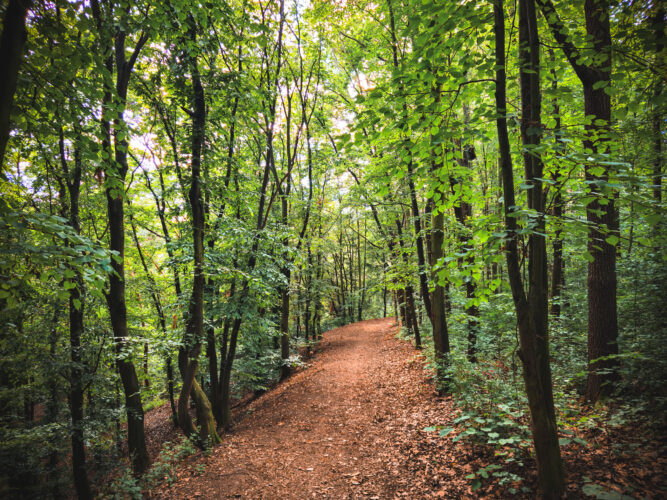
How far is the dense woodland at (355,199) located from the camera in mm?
2795

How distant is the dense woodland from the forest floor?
14.8 inches

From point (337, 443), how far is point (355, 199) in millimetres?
8270

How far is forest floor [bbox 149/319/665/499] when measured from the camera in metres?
3.44

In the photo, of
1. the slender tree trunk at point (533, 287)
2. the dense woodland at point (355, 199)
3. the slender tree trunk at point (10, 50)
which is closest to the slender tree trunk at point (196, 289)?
the dense woodland at point (355, 199)

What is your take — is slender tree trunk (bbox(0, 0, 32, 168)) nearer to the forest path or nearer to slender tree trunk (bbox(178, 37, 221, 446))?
slender tree trunk (bbox(178, 37, 221, 446))

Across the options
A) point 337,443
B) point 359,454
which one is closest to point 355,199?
point 337,443

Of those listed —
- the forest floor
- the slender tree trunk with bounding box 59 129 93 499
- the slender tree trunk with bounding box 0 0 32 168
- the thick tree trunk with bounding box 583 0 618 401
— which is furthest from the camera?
the slender tree trunk with bounding box 59 129 93 499

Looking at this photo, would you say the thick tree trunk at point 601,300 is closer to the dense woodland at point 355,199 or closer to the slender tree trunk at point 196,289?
the dense woodland at point 355,199

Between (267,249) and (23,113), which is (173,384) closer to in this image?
(267,249)

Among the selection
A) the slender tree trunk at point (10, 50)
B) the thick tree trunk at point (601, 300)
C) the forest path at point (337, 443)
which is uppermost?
the slender tree trunk at point (10, 50)

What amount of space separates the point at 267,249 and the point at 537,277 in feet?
25.5

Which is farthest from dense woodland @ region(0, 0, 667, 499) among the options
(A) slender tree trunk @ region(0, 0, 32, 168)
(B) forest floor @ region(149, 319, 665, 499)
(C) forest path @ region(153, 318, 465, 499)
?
(C) forest path @ region(153, 318, 465, 499)

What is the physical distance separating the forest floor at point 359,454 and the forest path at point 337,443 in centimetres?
2

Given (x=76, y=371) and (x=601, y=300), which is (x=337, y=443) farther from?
(x=76, y=371)
